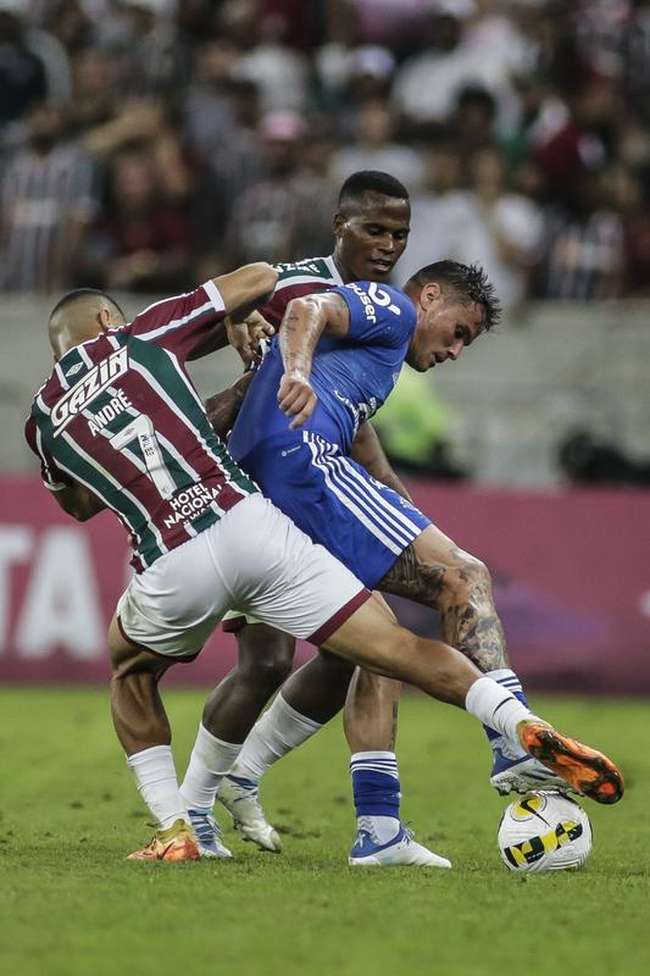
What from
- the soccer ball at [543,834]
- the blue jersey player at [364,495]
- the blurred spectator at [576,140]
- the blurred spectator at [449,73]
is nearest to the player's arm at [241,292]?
the blue jersey player at [364,495]

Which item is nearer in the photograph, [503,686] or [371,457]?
[503,686]

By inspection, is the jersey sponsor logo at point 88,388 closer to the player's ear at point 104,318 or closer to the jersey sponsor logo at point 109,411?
the jersey sponsor logo at point 109,411

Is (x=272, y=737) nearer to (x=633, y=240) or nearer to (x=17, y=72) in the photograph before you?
(x=633, y=240)

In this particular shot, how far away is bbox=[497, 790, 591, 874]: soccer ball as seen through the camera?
21.8 ft

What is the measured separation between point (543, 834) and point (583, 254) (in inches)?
402

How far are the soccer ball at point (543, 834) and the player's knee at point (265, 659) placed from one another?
1189mm

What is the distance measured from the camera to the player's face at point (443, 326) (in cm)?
718

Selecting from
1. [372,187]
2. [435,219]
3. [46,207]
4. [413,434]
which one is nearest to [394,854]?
[372,187]

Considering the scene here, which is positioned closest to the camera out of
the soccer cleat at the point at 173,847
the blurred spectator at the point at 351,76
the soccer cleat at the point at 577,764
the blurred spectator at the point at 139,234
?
the soccer cleat at the point at 577,764

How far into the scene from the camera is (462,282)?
721 cm

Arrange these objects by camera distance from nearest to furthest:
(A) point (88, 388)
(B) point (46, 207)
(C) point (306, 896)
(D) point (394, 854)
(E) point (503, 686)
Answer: (C) point (306, 896) → (E) point (503, 686) → (A) point (88, 388) → (D) point (394, 854) → (B) point (46, 207)

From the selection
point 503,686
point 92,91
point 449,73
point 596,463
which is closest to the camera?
point 503,686

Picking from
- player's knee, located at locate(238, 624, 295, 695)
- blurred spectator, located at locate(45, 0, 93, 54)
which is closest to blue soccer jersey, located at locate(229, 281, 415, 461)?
player's knee, located at locate(238, 624, 295, 695)

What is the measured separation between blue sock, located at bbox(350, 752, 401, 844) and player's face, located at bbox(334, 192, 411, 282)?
6.19 ft
